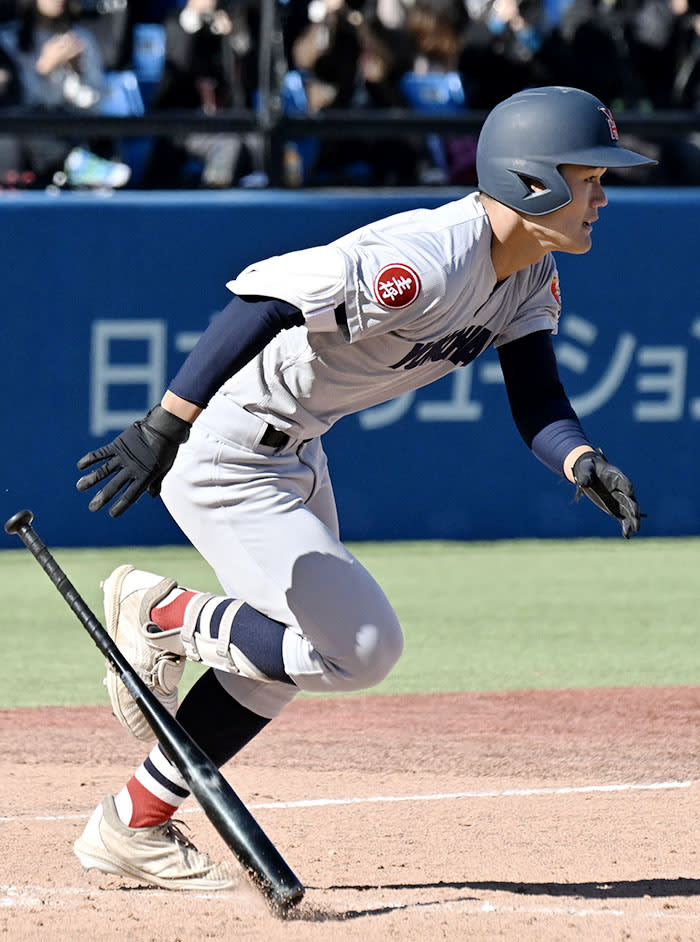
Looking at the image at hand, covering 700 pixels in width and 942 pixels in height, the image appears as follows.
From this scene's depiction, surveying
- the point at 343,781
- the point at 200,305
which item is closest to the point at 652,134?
the point at 200,305

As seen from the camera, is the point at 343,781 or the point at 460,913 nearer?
the point at 460,913

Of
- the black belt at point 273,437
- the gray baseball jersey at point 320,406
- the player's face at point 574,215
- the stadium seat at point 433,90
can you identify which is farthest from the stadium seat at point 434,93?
the black belt at point 273,437

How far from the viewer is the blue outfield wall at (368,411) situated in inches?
336

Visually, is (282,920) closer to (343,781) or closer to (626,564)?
(343,781)

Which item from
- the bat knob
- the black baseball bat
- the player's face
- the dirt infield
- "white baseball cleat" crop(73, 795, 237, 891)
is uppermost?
Answer: the player's face

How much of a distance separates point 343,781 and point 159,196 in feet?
15.7

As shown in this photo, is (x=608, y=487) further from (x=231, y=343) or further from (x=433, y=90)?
(x=433, y=90)

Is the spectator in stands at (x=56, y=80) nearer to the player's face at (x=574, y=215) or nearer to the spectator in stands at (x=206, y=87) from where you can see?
the spectator in stands at (x=206, y=87)

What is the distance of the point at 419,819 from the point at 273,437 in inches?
53.1

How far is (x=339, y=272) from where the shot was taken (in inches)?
133

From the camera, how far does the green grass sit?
6289 mm

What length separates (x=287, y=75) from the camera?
10164 millimetres

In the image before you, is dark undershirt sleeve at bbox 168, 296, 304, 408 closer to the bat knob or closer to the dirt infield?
the bat knob

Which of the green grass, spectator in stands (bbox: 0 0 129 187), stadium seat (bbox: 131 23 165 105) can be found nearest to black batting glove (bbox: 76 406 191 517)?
the green grass
